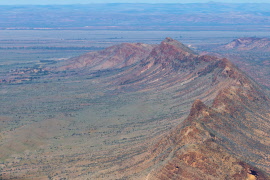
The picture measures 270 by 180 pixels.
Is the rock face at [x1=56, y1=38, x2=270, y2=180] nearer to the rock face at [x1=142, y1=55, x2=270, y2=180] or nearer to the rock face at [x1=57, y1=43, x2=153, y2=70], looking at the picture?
the rock face at [x1=142, y1=55, x2=270, y2=180]

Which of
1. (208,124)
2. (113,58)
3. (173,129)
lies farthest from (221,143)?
(113,58)

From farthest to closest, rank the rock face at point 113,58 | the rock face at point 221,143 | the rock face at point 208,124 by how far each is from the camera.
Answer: the rock face at point 113,58 → the rock face at point 208,124 → the rock face at point 221,143

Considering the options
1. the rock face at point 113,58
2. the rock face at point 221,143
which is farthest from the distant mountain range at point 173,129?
the rock face at point 113,58

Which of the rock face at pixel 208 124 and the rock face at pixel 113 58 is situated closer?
the rock face at pixel 208 124

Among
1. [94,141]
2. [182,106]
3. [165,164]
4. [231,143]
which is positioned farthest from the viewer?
[182,106]

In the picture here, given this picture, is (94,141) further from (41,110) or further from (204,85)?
(204,85)

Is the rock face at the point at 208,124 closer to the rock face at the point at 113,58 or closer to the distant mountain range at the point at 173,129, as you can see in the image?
the distant mountain range at the point at 173,129

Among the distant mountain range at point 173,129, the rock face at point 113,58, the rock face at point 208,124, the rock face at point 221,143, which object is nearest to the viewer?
the rock face at point 221,143

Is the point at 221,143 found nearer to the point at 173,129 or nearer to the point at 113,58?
the point at 173,129

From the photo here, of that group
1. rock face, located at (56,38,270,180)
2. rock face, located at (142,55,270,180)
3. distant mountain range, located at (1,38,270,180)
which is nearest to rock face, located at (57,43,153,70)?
rock face, located at (56,38,270,180)

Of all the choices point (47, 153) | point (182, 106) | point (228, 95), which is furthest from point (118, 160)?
point (182, 106)

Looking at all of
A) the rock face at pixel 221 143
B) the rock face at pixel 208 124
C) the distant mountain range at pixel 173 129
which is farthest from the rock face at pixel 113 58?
the rock face at pixel 221 143
